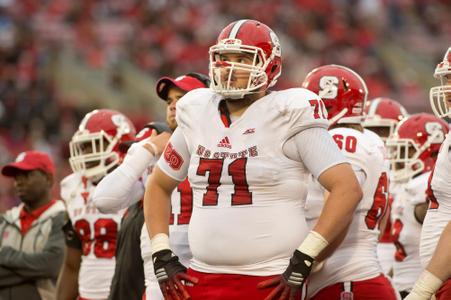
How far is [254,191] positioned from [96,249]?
2.65 m

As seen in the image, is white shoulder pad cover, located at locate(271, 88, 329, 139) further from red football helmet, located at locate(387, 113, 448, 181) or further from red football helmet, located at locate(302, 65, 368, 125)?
red football helmet, located at locate(387, 113, 448, 181)

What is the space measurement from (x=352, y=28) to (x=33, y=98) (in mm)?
7994

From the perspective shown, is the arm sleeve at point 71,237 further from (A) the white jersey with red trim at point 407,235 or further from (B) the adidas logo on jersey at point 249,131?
(B) the adidas logo on jersey at point 249,131

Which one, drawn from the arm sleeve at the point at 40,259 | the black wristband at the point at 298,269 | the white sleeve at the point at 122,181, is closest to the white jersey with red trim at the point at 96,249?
the arm sleeve at the point at 40,259

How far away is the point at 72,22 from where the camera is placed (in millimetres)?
19203

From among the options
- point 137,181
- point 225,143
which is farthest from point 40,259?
point 225,143

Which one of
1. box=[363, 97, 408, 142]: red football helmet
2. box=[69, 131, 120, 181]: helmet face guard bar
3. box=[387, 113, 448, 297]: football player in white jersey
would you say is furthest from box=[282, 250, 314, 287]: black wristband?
box=[363, 97, 408, 142]: red football helmet

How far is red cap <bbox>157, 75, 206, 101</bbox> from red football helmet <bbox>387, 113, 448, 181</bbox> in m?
1.44

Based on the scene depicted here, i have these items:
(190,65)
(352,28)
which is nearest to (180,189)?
(190,65)

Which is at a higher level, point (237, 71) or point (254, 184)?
point (237, 71)

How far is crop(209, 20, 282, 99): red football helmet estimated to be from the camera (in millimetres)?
4480

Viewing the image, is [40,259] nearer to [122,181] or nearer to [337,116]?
[122,181]

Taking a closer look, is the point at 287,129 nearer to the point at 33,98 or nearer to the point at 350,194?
the point at 350,194

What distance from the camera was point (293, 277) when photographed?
13.7 ft
